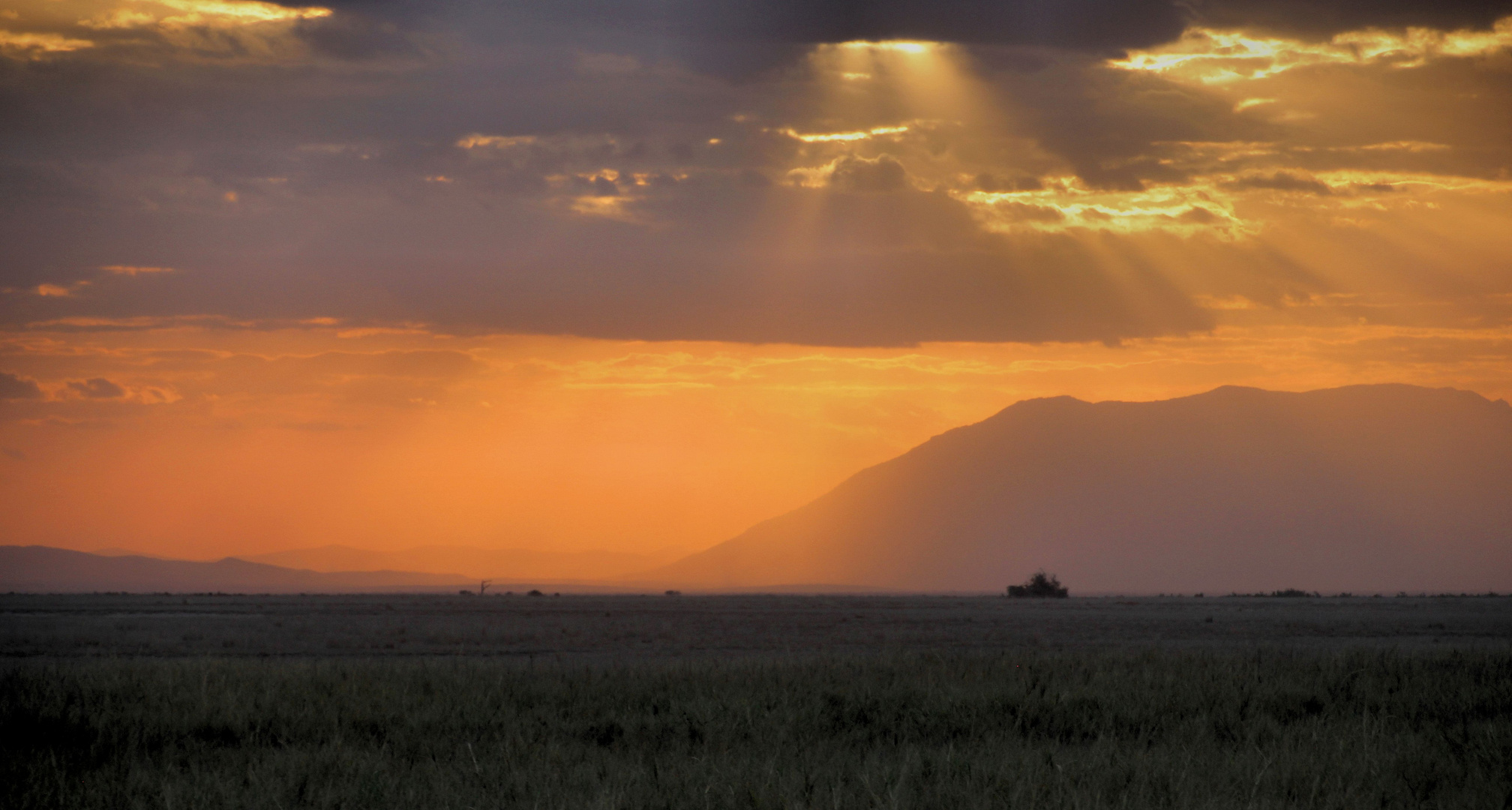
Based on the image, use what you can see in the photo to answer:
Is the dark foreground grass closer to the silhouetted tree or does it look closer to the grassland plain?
the grassland plain

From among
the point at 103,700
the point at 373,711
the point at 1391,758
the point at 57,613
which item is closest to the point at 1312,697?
the point at 1391,758

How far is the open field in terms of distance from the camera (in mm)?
35688

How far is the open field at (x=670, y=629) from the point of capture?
117 ft

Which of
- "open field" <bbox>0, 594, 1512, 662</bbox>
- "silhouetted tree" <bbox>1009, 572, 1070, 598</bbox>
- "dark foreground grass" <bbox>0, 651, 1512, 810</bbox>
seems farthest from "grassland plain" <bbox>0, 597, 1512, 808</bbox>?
"silhouetted tree" <bbox>1009, 572, 1070, 598</bbox>

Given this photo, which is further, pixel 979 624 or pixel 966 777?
pixel 979 624

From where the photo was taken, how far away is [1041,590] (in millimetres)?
109875

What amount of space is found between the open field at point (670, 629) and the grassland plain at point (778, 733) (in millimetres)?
7457

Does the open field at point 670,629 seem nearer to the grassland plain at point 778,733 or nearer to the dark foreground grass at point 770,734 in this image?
the grassland plain at point 778,733

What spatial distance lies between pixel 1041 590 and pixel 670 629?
230 feet

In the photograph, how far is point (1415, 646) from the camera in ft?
120

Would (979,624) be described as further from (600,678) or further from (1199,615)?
(600,678)

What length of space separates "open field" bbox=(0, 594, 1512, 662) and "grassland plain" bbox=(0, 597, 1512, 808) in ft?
24.5

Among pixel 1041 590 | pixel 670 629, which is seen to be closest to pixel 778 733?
pixel 670 629

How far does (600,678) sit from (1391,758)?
11.1 meters
